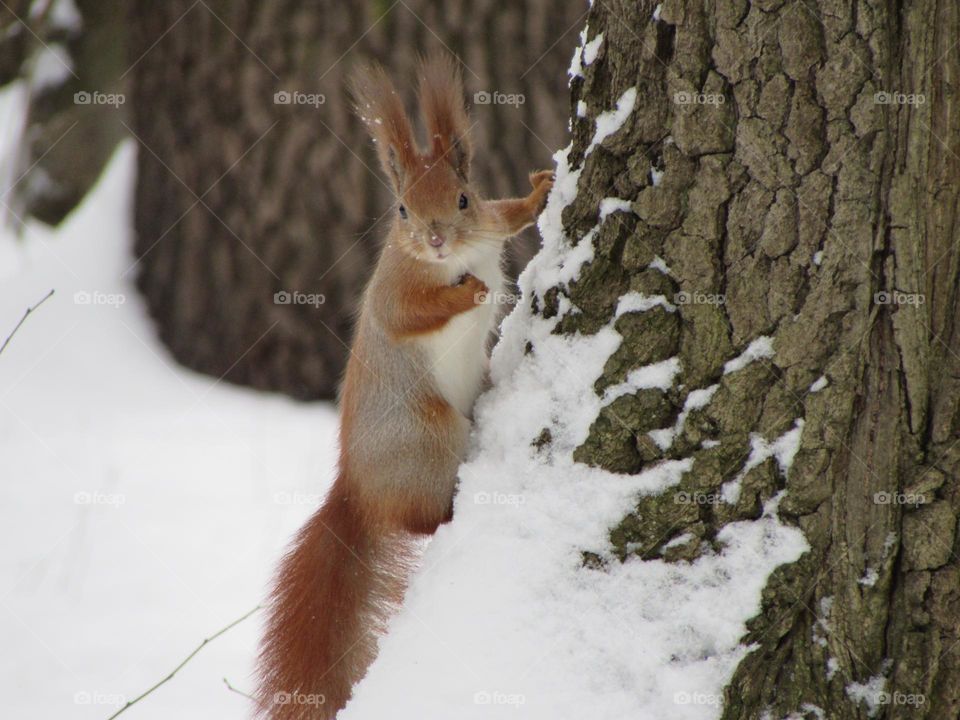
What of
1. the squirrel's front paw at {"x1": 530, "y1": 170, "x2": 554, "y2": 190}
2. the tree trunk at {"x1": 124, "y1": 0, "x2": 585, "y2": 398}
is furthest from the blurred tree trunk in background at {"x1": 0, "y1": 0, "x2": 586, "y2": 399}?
the squirrel's front paw at {"x1": 530, "y1": 170, "x2": 554, "y2": 190}

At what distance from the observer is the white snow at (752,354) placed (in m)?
1.24

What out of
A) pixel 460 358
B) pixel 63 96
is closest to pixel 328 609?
pixel 460 358

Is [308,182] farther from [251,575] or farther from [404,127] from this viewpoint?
[404,127]

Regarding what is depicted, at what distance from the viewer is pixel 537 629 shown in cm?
127

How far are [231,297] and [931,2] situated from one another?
2857 millimetres

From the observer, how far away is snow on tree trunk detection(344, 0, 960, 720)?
3.82ft

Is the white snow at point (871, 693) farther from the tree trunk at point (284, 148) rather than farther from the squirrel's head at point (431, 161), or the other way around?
the tree trunk at point (284, 148)

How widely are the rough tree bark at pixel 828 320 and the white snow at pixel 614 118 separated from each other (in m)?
0.06

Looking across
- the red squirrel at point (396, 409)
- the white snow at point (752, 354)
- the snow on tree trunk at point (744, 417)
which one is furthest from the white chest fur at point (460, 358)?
the white snow at point (752, 354)

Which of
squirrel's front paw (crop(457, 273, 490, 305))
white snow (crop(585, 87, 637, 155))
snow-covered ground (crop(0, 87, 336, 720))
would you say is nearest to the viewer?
white snow (crop(585, 87, 637, 155))

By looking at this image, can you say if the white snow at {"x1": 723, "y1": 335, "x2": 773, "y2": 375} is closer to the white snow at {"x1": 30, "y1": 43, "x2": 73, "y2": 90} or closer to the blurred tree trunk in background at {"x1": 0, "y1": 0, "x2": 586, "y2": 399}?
the blurred tree trunk in background at {"x1": 0, "y1": 0, "x2": 586, "y2": 399}

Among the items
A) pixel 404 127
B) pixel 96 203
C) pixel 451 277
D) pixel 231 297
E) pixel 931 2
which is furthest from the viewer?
pixel 96 203

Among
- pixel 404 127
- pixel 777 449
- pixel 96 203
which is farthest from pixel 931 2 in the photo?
pixel 96 203

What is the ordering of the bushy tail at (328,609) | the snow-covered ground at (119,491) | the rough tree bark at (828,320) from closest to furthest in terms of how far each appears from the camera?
the rough tree bark at (828,320), the bushy tail at (328,609), the snow-covered ground at (119,491)
